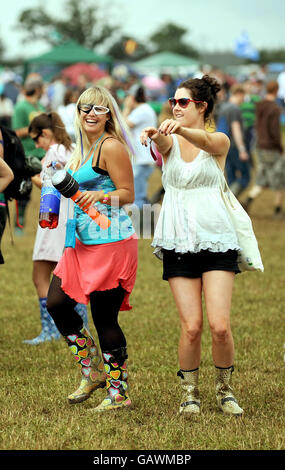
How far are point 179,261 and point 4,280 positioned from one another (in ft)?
17.7

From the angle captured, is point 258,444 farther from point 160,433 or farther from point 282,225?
point 282,225

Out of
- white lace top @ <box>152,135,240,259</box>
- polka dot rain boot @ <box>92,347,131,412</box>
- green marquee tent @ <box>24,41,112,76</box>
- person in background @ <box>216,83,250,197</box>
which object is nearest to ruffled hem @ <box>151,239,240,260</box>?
white lace top @ <box>152,135,240,259</box>

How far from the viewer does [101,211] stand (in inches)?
195

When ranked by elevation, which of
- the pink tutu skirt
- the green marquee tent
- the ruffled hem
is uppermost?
the green marquee tent

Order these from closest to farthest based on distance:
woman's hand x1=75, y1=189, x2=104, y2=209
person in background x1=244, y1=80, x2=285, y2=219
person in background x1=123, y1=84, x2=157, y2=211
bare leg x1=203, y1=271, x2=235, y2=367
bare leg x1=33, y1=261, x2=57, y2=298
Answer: woman's hand x1=75, y1=189, x2=104, y2=209 → bare leg x1=203, y1=271, x2=235, y2=367 → bare leg x1=33, y1=261, x2=57, y2=298 → person in background x1=123, y1=84, x2=157, y2=211 → person in background x1=244, y1=80, x2=285, y2=219

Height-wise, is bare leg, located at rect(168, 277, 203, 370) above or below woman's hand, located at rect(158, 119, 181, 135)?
below

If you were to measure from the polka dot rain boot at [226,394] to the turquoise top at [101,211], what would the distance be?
1024 mm

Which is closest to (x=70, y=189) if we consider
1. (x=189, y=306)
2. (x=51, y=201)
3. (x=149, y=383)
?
(x=51, y=201)

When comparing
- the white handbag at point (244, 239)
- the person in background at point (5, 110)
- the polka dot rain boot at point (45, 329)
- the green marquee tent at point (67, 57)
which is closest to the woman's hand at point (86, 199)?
the white handbag at point (244, 239)

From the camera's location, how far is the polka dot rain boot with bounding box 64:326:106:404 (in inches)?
203

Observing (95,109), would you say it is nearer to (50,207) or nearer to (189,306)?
(50,207)

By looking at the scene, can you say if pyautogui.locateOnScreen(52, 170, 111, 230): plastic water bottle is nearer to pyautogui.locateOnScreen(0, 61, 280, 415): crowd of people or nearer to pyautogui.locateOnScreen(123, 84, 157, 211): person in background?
pyautogui.locateOnScreen(0, 61, 280, 415): crowd of people

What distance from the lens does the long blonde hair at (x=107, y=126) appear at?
16.5 feet

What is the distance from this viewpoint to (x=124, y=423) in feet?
16.0
